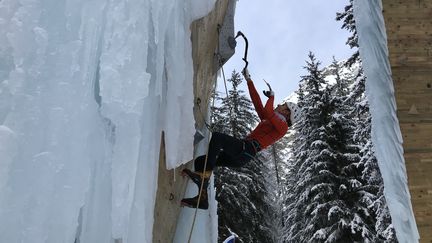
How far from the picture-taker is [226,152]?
4750 millimetres

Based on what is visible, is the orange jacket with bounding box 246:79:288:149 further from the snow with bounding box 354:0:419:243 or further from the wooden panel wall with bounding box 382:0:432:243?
the wooden panel wall with bounding box 382:0:432:243

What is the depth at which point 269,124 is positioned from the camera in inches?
199

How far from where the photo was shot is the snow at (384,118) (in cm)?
457

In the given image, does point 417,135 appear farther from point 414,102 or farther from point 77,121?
point 77,121

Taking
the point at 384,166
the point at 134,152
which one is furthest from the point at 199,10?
the point at 384,166

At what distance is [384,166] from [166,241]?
239 cm

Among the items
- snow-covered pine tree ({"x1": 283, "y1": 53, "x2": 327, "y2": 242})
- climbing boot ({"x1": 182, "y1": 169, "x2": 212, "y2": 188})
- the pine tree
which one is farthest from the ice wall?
snow-covered pine tree ({"x1": 283, "y1": 53, "x2": 327, "y2": 242})

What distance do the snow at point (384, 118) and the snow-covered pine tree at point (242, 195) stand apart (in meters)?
6.91

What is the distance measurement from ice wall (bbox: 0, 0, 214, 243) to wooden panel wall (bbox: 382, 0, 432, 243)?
278 centimetres

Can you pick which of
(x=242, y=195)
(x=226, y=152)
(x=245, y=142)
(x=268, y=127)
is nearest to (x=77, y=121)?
(x=226, y=152)

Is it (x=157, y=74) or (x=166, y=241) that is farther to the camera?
(x=166, y=241)

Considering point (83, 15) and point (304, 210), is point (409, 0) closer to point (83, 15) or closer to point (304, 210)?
point (83, 15)

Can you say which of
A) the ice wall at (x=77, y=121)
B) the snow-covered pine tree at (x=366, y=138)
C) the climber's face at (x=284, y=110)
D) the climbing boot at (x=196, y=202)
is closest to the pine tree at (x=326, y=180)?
the snow-covered pine tree at (x=366, y=138)

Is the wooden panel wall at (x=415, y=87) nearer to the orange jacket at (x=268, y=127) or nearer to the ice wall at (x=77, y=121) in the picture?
the orange jacket at (x=268, y=127)
